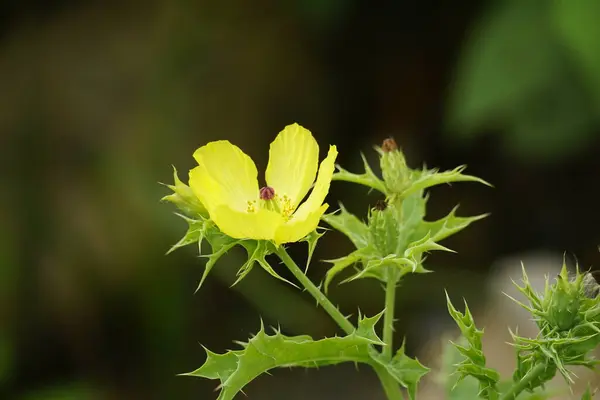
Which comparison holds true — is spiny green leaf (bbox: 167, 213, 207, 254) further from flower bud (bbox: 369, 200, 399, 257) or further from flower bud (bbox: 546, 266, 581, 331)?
flower bud (bbox: 546, 266, 581, 331)

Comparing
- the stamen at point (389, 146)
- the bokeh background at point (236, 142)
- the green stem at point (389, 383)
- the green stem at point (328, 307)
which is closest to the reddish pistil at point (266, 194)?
the green stem at point (328, 307)

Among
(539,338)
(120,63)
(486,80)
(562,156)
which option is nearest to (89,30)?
(120,63)

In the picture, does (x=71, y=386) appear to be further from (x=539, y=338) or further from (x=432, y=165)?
(x=539, y=338)

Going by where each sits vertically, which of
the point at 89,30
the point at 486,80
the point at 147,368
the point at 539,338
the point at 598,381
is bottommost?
the point at 147,368

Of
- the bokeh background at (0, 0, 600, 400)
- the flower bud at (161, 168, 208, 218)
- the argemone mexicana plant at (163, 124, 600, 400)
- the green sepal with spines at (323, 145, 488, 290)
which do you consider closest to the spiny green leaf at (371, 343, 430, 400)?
the argemone mexicana plant at (163, 124, 600, 400)

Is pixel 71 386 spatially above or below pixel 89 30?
below
